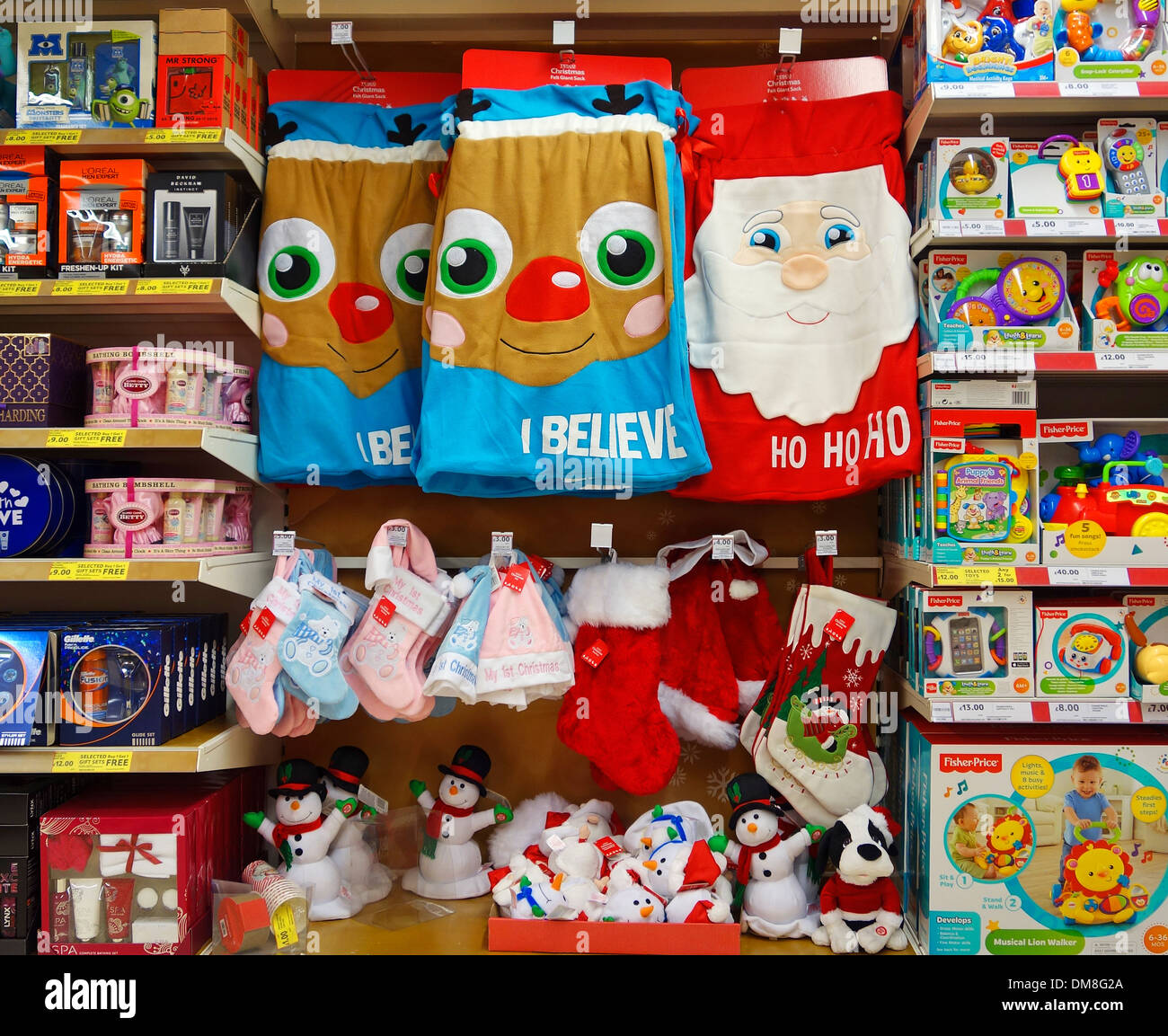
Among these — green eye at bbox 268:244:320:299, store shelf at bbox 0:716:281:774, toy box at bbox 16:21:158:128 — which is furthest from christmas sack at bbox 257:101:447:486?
store shelf at bbox 0:716:281:774

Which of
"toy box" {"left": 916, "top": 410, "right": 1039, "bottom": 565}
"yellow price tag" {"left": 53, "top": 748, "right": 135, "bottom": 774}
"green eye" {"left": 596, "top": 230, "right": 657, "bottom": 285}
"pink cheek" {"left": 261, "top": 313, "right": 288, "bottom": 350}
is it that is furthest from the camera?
"pink cheek" {"left": 261, "top": 313, "right": 288, "bottom": 350}

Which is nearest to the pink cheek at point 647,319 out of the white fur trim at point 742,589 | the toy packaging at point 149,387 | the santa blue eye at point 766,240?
the santa blue eye at point 766,240

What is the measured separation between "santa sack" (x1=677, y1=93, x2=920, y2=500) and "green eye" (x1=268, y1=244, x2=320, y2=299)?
96cm

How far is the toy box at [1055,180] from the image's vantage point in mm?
1990

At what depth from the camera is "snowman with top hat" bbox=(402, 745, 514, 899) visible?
2.18 metres

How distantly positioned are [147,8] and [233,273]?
0.80 m

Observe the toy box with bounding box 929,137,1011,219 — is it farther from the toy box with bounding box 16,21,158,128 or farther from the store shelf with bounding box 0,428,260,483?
the toy box with bounding box 16,21,158,128

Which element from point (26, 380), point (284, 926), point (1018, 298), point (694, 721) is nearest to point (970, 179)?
point (1018, 298)

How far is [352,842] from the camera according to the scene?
2.18m

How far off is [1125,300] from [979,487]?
549 millimetres

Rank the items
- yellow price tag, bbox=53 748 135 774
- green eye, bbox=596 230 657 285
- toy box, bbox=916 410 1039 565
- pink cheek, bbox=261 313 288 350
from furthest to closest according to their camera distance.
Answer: pink cheek, bbox=261 313 288 350, green eye, bbox=596 230 657 285, toy box, bbox=916 410 1039 565, yellow price tag, bbox=53 748 135 774

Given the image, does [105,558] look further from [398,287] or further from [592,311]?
[592,311]

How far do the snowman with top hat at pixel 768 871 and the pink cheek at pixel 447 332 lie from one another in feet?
4.13

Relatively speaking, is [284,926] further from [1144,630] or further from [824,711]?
[1144,630]
